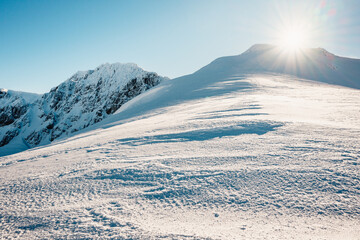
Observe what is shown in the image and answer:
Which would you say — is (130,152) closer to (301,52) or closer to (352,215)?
(352,215)

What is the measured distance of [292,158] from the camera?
8.25ft

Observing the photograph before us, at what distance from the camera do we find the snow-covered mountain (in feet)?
281

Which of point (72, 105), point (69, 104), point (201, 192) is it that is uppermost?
point (69, 104)

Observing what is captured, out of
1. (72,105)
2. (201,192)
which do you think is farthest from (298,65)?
(72,105)

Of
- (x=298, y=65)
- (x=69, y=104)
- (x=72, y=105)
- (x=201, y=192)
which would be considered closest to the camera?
(x=201, y=192)

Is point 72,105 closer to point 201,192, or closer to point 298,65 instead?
point 298,65

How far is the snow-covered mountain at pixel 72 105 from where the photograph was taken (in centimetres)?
8569

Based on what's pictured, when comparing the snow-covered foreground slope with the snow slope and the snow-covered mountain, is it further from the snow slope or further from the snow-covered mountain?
the snow-covered mountain

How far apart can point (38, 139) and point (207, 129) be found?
374 ft

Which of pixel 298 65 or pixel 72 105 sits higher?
pixel 72 105

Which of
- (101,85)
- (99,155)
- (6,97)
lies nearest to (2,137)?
(6,97)

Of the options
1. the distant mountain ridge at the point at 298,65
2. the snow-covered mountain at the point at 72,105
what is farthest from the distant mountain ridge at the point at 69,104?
the distant mountain ridge at the point at 298,65

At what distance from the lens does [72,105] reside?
332 feet

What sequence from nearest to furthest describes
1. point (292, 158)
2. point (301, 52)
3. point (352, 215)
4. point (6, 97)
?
point (352, 215), point (292, 158), point (301, 52), point (6, 97)
